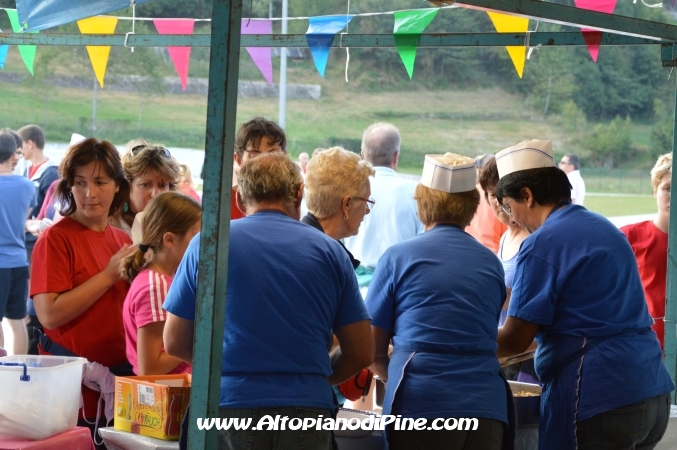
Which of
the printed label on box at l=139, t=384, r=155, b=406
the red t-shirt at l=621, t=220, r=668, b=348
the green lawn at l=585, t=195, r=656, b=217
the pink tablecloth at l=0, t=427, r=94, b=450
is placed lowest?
the green lawn at l=585, t=195, r=656, b=217

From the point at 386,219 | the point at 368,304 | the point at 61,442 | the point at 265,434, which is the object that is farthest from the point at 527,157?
the point at 386,219

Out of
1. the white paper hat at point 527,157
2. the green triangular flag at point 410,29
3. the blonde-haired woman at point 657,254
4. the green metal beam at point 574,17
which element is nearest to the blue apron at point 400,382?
the white paper hat at point 527,157

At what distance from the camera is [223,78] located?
1.80m

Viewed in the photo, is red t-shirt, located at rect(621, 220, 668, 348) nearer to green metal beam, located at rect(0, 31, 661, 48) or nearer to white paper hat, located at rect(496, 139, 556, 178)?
green metal beam, located at rect(0, 31, 661, 48)

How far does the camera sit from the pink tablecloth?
219cm

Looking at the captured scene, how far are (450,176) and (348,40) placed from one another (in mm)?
1738

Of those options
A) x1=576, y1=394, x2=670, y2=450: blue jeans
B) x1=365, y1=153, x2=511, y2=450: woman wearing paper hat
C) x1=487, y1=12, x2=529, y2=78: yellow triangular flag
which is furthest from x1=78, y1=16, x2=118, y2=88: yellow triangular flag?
x1=576, y1=394, x2=670, y2=450: blue jeans

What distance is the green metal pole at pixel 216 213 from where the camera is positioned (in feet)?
5.90

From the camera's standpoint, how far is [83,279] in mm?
2678

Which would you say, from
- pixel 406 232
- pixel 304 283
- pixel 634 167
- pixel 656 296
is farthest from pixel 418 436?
pixel 634 167

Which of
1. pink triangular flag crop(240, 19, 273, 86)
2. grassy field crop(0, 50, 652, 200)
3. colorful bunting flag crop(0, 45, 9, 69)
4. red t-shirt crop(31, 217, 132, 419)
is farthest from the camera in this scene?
grassy field crop(0, 50, 652, 200)

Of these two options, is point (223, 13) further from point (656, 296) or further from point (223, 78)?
point (656, 296)

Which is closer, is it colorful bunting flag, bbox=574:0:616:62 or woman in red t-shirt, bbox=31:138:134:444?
woman in red t-shirt, bbox=31:138:134:444

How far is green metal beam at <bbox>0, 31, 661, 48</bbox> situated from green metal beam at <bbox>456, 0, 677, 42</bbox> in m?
0.27
